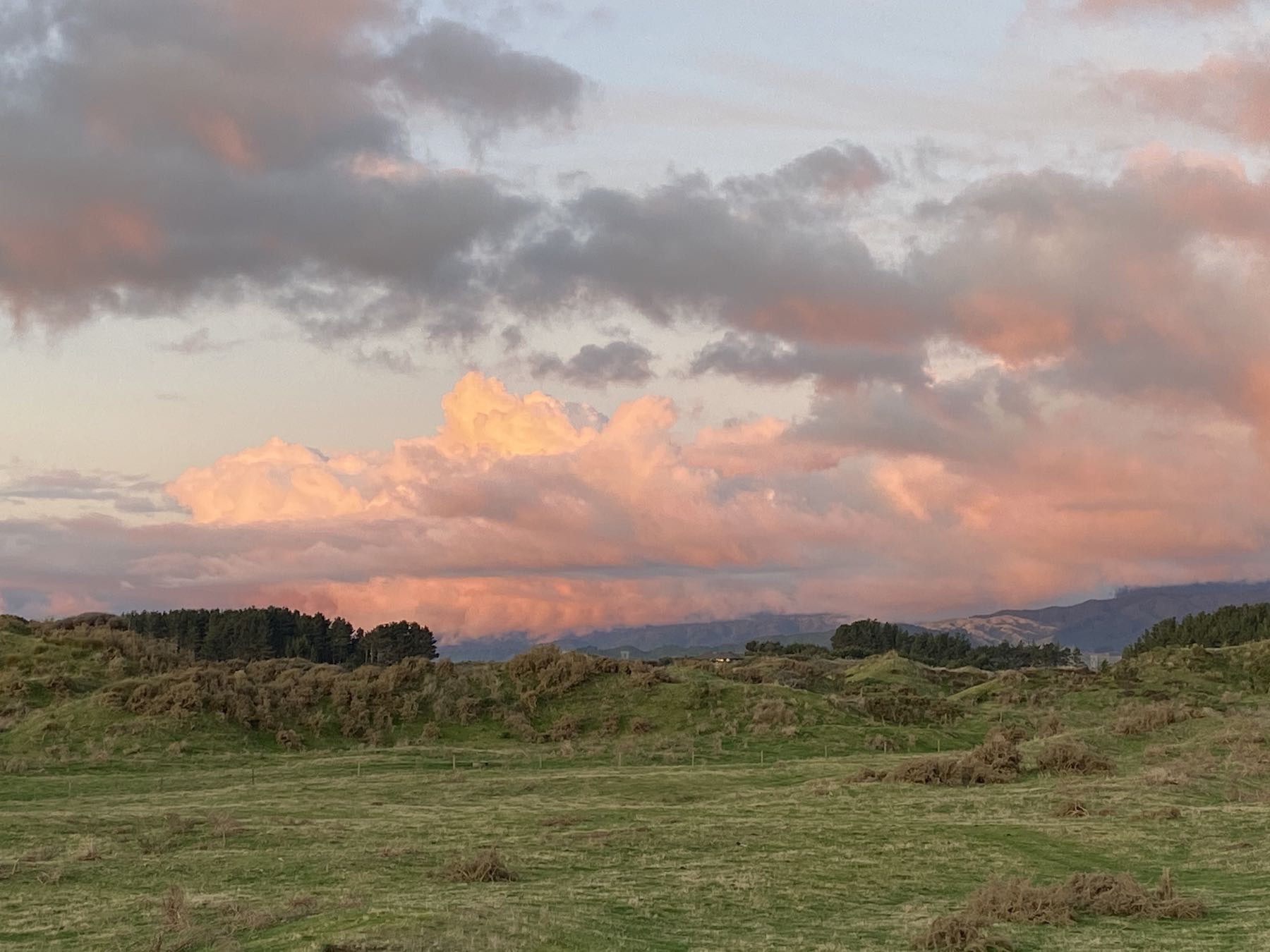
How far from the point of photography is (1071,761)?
188 ft

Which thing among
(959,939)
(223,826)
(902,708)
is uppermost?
(959,939)

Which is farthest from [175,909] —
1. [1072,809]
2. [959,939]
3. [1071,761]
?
[1071,761]

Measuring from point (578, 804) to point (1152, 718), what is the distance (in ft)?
153

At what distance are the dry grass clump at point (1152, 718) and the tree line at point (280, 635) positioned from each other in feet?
346

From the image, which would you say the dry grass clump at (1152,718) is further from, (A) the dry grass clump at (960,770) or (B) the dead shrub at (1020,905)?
(B) the dead shrub at (1020,905)

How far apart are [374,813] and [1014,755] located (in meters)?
30.3

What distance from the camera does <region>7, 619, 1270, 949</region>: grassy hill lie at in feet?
86.2

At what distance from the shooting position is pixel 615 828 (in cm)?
3981

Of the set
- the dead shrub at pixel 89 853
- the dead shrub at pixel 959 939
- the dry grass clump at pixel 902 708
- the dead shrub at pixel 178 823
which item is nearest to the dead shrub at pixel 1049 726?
the dry grass clump at pixel 902 708

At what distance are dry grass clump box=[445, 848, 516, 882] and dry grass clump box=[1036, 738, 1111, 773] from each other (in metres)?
34.3

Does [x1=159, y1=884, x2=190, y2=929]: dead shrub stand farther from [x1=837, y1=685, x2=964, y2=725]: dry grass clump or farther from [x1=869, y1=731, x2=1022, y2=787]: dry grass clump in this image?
[x1=837, y1=685, x2=964, y2=725]: dry grass clump

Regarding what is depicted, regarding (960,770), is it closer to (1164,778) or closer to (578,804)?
(1164,778)

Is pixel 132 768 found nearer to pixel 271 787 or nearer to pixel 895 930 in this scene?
pixel 271 787

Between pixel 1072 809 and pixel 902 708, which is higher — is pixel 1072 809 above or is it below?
above
